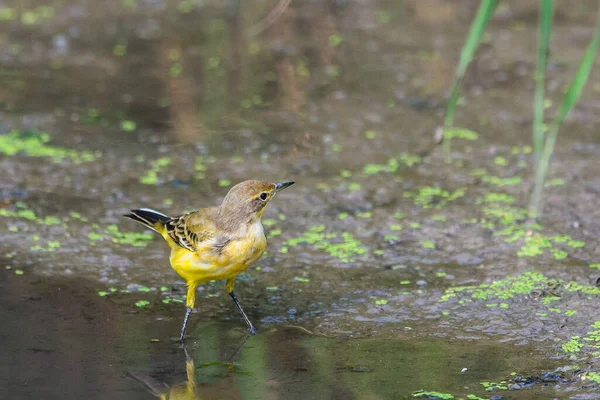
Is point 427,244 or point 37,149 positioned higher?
point 37,149

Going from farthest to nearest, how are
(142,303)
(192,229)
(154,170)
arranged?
(154,170) < (142,303) < (192,229)

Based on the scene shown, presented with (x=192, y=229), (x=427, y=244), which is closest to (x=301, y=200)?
(x=427, y=244)

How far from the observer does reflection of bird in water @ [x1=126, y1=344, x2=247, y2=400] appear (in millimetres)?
4867

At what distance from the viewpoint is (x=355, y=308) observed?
237 inches

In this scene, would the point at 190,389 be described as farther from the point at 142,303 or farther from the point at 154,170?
the point at 154,170

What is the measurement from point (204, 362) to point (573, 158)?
4768 millimetres

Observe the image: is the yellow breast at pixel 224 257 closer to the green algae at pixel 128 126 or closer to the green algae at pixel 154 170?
the green algae at pixel 154 170

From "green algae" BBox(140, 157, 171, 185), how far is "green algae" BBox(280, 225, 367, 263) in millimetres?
1771

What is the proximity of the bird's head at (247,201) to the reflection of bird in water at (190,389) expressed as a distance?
3.75 ft

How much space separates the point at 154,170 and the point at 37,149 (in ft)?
4.22

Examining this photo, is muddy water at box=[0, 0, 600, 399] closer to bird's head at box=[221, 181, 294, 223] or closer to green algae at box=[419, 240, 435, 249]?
green algae at box=[419, 240, 435, 249]

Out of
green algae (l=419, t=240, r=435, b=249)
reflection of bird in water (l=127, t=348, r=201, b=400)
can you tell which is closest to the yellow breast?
reflection of bird in water (l=127, t=348, r=201, b=400)

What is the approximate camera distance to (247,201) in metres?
5.83

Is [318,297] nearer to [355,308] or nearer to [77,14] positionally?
[355,308]
